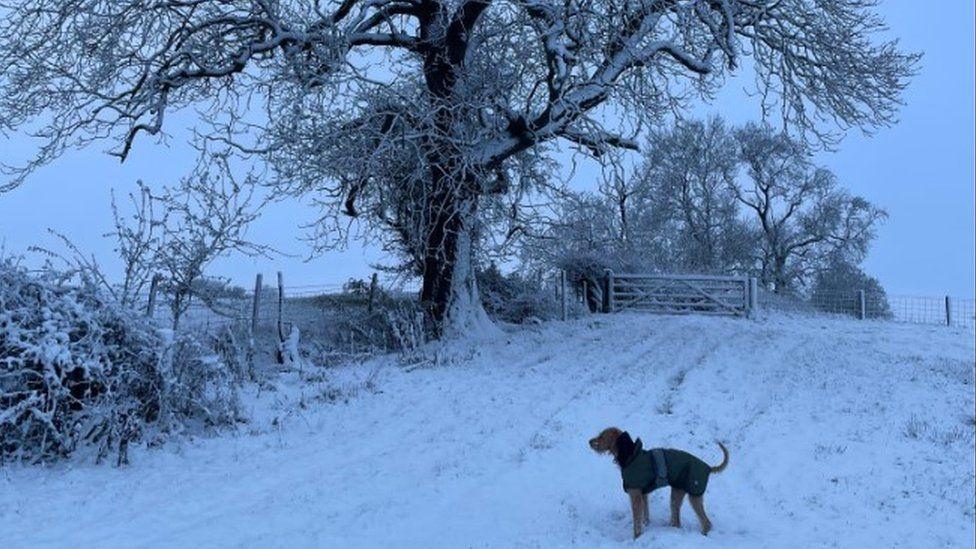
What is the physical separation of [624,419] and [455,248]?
7.43 meters

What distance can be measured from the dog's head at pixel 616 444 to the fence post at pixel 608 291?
18253mm

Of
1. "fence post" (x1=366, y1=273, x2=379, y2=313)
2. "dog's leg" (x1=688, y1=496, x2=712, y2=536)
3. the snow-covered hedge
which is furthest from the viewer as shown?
"fence post" (x1=366, y1=273, x2=379, y2=313)

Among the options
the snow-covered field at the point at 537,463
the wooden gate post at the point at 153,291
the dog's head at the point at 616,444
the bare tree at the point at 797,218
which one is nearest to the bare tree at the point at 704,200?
the bare tree at the point at 797,218

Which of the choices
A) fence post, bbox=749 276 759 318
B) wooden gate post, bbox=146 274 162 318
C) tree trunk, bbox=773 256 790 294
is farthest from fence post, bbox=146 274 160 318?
tree trunk, bbox=773 256 790 294

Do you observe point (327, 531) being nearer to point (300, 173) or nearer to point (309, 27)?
point (300, 173)

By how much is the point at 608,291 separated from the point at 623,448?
18.6 metres

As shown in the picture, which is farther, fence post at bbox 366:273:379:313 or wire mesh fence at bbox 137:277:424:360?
fence post at bbox 366:273:379:313

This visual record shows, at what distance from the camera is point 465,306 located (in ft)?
59.1

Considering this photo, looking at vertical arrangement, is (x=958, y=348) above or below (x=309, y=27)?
below

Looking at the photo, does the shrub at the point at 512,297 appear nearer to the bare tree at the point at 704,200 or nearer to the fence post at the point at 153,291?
the fence post at the point at 153,291

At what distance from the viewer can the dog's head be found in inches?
288

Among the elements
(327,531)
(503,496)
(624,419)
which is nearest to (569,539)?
(503,496)

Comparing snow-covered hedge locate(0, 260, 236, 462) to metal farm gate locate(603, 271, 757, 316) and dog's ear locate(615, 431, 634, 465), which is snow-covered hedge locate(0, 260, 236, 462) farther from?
metal farm gate locate(603, 271, 757, 316)

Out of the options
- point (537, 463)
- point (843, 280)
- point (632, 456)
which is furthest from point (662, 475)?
point (843, 280)
